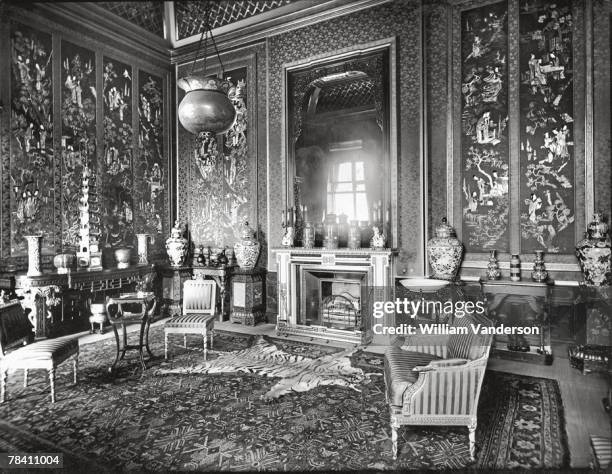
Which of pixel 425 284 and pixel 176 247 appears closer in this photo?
pixel 425 284

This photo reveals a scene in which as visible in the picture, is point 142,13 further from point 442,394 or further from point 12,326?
point 442,394

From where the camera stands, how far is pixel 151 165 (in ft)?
25.2

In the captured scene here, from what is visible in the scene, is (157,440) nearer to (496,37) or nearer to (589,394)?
(589,394)

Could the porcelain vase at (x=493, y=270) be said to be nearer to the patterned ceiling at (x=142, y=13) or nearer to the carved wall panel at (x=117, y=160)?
the carved wall panel at (x=117, y=160)

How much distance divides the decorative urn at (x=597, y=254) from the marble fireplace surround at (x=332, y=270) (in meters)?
2.26

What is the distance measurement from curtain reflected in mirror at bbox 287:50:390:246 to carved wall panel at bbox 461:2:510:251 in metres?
1.38

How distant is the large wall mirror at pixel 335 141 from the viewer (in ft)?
21.7

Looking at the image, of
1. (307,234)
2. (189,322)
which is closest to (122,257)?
(189,322)

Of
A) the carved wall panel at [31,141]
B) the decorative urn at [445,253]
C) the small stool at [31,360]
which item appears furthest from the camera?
the carved wall panel at [31,141]

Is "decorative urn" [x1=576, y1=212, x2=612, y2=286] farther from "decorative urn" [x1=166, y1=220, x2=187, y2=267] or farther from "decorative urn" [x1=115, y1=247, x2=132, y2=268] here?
"decorative urn" [x1=115, y1=247, x2=132, y2=268]

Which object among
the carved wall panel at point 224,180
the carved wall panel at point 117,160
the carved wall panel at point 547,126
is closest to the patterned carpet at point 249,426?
the carved wall panel at point 547,126

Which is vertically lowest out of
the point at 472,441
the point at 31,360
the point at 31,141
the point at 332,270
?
the point at 472,441

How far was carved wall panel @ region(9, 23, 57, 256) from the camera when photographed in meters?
5.64

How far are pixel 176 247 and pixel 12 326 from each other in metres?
3.59
